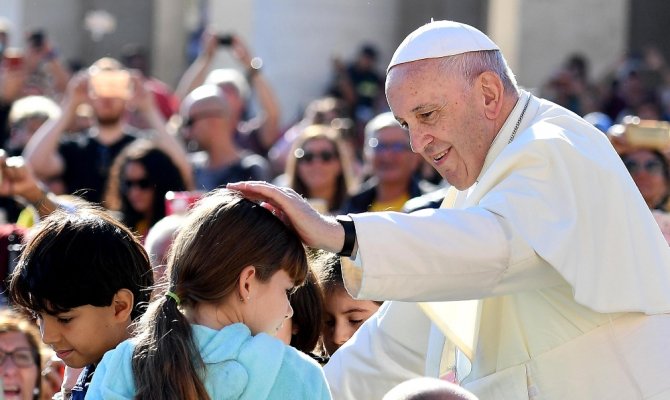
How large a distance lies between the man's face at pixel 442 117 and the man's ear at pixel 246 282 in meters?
0.69

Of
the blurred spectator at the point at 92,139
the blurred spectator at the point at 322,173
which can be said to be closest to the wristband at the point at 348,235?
the blurred spectator at the point at 322,173

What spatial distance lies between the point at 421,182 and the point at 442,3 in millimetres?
9842

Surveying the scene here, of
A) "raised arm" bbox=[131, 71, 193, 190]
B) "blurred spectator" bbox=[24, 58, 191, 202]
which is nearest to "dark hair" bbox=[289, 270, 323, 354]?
"raised arm" bbox=[131, 71, 193, 190]

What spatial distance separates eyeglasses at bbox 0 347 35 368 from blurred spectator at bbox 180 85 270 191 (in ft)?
10.8

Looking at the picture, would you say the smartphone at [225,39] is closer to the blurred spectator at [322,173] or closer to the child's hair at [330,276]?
the blurred spectator at [322,173]

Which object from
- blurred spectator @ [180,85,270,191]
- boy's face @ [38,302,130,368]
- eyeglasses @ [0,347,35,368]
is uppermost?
boy's face @ [38,302,130,368]

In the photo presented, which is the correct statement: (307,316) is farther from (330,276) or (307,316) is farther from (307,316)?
(330,276)

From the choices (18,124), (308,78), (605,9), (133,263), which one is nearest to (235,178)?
(18,124)

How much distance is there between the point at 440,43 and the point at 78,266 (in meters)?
1.15

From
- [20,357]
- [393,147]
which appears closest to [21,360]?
[20,357]

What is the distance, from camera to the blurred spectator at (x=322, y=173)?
25.8 ft

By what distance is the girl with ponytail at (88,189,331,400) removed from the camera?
304 centimetres

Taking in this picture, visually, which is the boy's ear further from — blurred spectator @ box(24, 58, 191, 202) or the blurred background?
the blurred background

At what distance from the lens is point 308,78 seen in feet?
50.1
